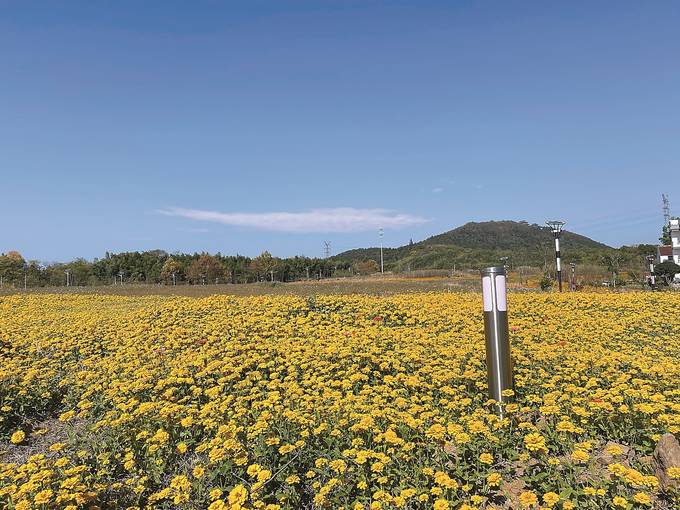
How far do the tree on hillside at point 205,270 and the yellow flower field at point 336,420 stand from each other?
6691 cm

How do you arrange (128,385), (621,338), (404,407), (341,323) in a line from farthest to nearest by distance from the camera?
(341,323)
(621,338)
(128,385)
(404,407)

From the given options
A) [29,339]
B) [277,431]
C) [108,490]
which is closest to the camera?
[108,490]

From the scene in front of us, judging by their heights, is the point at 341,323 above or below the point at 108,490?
above

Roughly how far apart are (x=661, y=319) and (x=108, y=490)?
8.38 meters

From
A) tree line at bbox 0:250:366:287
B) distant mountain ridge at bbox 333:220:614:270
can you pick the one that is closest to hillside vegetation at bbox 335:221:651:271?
distant mountain ridge at bbox 333:220:614:270

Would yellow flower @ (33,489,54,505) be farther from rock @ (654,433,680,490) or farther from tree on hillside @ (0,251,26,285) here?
tree on hillside @ (0,251,26,285)

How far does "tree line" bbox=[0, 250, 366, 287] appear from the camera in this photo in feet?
200

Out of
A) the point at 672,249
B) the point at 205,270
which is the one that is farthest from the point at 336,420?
the point at 205,270

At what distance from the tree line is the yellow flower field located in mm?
59847

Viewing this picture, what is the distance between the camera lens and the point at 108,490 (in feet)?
9.93

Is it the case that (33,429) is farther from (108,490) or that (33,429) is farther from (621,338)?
(621,338)

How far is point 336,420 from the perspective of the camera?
3.53m

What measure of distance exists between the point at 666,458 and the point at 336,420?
2180mm

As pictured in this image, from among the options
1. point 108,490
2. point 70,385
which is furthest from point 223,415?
point 70,385
